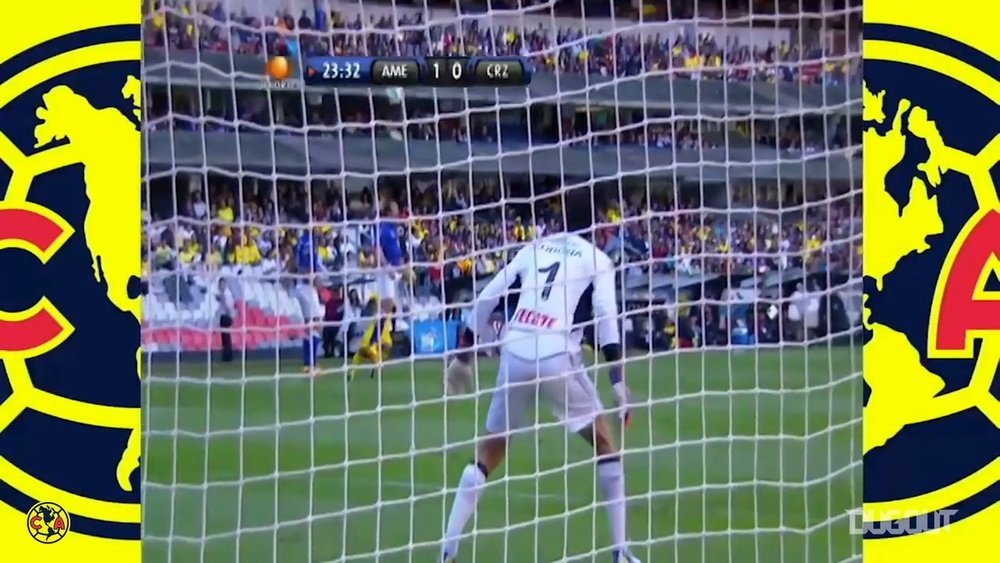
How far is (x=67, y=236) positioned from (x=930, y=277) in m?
0.99

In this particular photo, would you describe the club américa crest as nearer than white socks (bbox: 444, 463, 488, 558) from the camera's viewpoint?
Yes

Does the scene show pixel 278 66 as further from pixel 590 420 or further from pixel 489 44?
pixel 590 420

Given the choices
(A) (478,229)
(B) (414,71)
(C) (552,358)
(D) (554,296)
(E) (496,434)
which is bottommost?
(E) (496,434)

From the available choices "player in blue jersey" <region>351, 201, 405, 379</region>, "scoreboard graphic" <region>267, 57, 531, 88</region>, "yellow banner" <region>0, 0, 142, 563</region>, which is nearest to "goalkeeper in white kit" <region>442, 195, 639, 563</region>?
"player in blue jersey" <region>351, 201, 405, 379</region>

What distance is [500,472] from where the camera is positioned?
2.11 m

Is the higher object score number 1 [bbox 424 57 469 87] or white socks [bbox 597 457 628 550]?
score number 1 [bbox 424 57 469 87]

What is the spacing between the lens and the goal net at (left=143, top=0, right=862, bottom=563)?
61.6 inches

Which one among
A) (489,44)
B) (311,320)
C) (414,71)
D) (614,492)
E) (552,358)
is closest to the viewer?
(414,71)

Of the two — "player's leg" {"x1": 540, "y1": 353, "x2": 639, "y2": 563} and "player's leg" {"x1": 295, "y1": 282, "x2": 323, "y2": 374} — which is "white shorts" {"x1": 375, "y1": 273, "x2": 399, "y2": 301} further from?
"player's leg" {"x1": 540, "y1": 353, "x2": 639, "y2": 563}

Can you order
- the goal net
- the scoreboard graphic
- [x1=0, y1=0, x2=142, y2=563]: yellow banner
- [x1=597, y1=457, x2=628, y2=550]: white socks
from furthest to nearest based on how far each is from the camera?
1. [x1=597, y1=457, x2=628, y2=550]: white socks
2. the goal net
3. the scoreboard graphic
4. [x1=0, y1=0, x2=142, y2=563]: yellow banner

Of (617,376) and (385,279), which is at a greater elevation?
(385,279)

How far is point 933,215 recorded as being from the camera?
1.52 m

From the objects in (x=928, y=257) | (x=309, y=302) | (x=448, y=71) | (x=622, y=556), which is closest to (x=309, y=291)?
(x=309, y=302)

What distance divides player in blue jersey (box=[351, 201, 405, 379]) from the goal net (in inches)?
0.7
